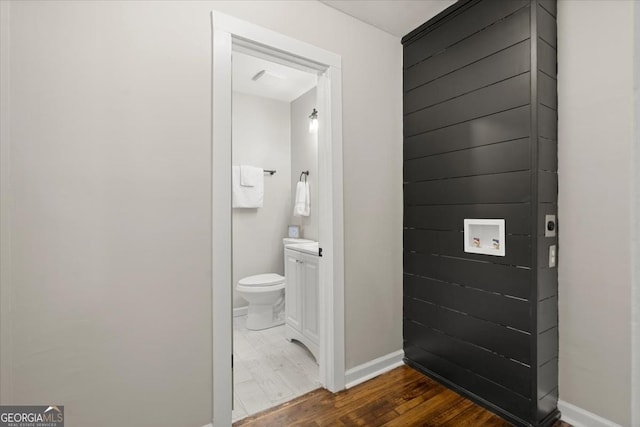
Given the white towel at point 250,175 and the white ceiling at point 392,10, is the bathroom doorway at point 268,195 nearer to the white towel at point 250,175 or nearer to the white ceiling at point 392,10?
the white towel at point 250,175

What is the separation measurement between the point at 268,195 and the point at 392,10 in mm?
2473

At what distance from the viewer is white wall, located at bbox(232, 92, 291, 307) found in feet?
11.9

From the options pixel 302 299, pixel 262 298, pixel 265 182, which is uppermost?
pixel 265 182

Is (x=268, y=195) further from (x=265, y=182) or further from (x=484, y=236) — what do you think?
(x=484, y=236)

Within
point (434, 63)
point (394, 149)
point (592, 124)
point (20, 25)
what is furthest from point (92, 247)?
point (592, 124)

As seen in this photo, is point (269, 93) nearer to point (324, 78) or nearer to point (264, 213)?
point (264, 213)

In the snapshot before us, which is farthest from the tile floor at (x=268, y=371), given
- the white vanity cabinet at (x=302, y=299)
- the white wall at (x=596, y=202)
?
the white wall at (x=596, y=202)

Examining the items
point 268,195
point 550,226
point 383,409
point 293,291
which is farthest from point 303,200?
point 550,226

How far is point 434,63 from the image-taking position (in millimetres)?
2129

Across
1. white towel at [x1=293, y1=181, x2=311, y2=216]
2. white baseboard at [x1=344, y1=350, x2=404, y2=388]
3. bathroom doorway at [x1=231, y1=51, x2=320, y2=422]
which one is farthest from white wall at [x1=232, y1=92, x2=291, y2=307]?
white baseboard at [x1=344, y1=350, x2=404, y2=388]

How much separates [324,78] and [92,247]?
168 cm

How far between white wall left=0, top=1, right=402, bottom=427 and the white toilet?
1454 mm

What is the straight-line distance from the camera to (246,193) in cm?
356

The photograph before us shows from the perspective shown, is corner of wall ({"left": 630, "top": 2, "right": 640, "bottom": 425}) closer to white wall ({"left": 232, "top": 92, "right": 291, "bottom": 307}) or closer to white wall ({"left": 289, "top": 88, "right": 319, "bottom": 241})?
white wall ({"left": 289, "top": 88, "right": 319, "bottom": 241})
